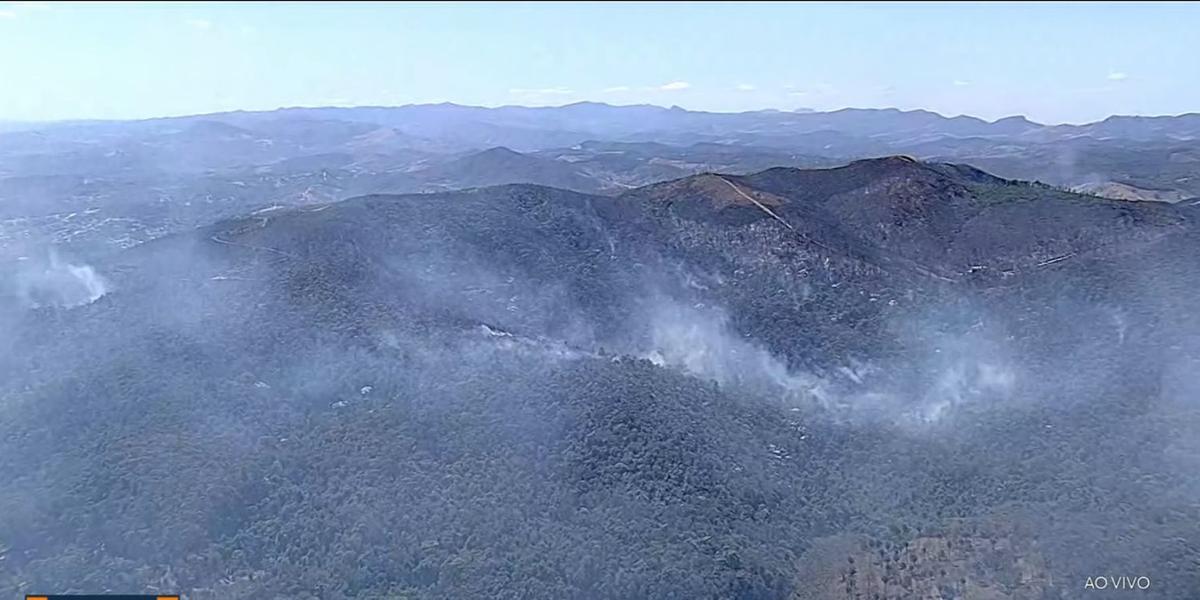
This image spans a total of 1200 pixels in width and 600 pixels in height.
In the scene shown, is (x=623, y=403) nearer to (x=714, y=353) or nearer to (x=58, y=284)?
(x=714, y=353)

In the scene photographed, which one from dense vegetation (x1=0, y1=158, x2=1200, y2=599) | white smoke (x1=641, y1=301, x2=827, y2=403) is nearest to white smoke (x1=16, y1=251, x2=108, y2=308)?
dense vegetation (x1=0, y1=158, x2=1200, y2=599)

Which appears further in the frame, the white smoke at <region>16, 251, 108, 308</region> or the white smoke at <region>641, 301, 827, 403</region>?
the white smoke at <region>16, 251, 108, 308</region>

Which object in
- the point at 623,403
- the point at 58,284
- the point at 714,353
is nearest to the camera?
the point at 623,403

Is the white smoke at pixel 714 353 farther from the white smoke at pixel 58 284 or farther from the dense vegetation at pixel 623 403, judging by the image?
the white smoke at pixel 58 284

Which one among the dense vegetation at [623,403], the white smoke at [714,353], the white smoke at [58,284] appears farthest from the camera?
the white smoke at [58,284]

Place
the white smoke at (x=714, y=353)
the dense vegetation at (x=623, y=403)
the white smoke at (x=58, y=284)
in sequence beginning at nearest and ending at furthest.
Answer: the dense vegetation at (x=623, y=403)
the white smoke at (x=714, y=353)
the white smoke at (x=58, y=284)

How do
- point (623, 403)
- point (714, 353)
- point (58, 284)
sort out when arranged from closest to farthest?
point (623, 403) < point (714, 353) < point (58, 284)

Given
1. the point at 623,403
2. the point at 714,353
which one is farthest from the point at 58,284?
the point at 714,353

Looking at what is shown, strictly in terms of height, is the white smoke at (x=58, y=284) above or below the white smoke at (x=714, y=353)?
above

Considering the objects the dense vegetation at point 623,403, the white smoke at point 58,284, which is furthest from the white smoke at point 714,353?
the white smoke at point 58,284

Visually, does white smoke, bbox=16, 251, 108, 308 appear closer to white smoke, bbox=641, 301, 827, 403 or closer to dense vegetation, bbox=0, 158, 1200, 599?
dense vegetation, bbox=0, 158, 1200, 599

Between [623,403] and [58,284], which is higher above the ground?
[58,284]

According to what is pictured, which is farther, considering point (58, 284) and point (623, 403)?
point (58, 284)
